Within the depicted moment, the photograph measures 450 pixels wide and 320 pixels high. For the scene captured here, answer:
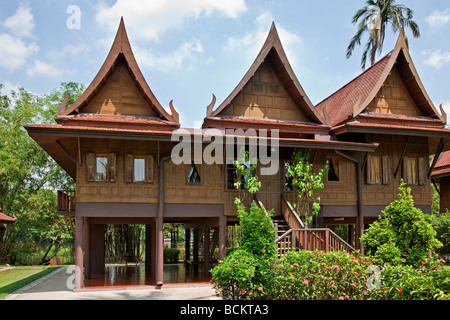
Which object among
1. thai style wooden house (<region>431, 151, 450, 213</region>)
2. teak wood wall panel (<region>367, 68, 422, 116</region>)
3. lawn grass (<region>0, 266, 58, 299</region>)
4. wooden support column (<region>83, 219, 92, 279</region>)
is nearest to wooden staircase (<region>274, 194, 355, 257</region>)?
teak wood wall panel (<region>367, 68, 422, 116</region>)

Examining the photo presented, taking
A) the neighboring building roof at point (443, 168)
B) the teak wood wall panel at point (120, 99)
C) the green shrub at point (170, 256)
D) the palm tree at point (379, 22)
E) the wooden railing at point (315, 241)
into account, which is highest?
the palm tree at point (379, 22)

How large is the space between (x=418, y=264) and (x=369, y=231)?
144cm

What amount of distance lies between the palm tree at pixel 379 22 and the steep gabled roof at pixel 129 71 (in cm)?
1991

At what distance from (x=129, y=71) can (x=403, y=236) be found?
32.0ft

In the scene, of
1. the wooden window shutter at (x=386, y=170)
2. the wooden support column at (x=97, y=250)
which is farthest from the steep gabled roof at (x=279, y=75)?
the wooden support column at (x=97, y=250)

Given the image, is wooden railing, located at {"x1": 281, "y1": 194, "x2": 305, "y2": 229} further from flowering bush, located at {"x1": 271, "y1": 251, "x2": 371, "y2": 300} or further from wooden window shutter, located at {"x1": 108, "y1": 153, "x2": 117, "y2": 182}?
wooden window shutter, located at {"x1": 108, "y1": 153, "x2": 117, "y2": 182}

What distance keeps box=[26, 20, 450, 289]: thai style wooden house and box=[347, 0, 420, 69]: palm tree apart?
13.2 m

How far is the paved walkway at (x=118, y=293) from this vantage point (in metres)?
12.7

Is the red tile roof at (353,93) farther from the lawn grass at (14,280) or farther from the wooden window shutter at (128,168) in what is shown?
the lawn grass at (14,280)

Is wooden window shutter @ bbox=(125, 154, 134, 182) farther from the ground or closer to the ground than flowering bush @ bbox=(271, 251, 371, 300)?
farther from the ground

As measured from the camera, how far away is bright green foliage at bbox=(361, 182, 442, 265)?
10484mm

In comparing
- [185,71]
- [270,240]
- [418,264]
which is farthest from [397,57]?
[270,240]

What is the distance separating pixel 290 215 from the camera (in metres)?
14.9

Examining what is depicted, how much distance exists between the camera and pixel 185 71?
19.0 metres
